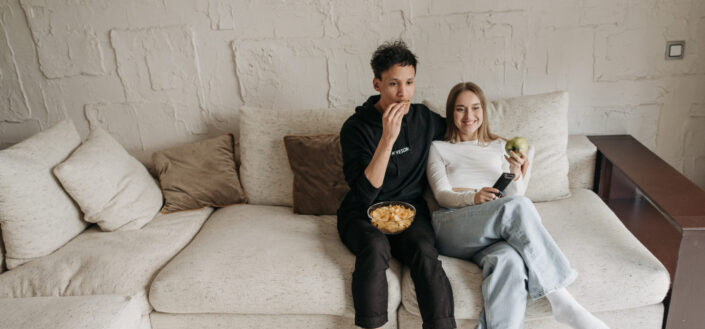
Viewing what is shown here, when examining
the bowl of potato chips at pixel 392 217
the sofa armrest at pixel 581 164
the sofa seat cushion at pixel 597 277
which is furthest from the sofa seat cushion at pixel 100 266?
the sofa armrest at pixel 581 164

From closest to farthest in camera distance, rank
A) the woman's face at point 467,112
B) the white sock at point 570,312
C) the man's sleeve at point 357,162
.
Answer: the white sock at point 570,312 < the man's sleeve at point 357,162 < the woman's face at point 467,112

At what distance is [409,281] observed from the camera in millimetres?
1563

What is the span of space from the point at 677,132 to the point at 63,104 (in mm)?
3316

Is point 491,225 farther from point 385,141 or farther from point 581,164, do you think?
point 581,164

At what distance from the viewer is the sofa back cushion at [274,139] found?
84.8 inches

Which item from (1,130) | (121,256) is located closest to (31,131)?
(1,130)

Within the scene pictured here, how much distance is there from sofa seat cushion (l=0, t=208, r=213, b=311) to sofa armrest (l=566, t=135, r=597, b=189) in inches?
71.1

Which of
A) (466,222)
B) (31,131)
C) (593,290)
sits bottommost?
(593,290)

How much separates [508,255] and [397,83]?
0.73m

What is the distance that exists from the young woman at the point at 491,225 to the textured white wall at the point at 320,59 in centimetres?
51

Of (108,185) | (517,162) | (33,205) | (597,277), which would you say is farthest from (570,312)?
(33,205)

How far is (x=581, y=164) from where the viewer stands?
2.12 metres

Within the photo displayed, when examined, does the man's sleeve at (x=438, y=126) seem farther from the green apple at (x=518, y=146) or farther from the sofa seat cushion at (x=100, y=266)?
the sofa seat cushion at (x=100, y=266)

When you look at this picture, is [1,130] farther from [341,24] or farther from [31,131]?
[341,24]
